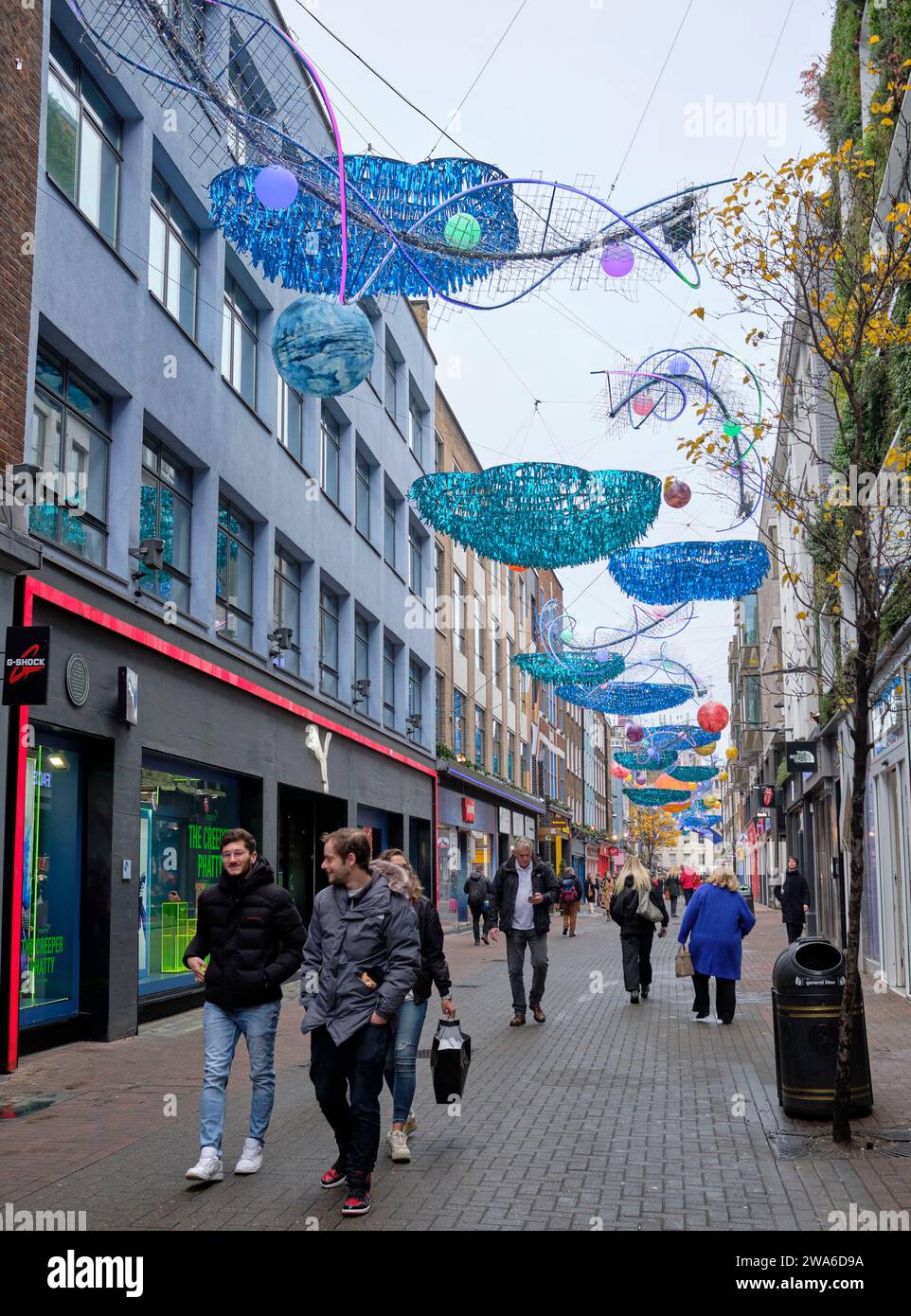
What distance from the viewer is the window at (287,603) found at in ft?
67.7

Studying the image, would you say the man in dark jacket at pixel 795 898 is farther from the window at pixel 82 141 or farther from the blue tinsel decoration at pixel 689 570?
the window at pixel 82 141

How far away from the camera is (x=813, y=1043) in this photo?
8.49 metres

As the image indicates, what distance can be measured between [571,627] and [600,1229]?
25323 mm

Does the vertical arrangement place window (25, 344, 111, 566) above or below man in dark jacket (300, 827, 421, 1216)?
above

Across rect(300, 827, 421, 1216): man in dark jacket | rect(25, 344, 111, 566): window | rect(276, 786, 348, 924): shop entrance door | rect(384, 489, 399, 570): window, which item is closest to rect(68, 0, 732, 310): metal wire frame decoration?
rect(25, 344, 111, 566): window

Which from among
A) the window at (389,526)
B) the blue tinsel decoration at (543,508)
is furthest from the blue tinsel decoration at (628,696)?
the blue tinsel decoration at (543,508)

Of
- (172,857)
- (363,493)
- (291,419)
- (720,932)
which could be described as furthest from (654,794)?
(720,932)

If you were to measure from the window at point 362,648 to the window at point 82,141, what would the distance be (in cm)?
1317

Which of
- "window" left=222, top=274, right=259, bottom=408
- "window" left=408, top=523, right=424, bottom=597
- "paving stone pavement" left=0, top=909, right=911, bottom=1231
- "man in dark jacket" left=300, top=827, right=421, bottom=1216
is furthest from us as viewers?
"window" left=408, top=523, right=424, bottom=597

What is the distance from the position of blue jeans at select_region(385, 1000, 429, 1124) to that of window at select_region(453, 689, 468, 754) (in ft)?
97.5

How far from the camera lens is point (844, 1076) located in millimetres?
7770

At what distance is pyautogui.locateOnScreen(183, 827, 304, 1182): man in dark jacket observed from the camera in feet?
23.0

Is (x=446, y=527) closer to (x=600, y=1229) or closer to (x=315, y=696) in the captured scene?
(x=315, y=696)

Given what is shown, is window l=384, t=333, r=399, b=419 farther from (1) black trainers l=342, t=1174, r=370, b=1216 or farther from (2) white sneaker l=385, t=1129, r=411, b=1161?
(1) black trainers l=342, t=1174, r=370, b=1216
